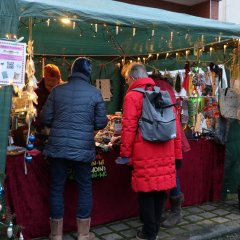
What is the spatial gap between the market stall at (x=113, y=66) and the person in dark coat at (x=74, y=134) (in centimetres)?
26

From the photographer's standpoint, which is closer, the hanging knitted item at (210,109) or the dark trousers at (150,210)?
the dark trousers at (150,210)

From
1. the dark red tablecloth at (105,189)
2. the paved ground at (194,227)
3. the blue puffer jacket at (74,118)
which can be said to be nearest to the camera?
the blue puffer jacket at (74,118)

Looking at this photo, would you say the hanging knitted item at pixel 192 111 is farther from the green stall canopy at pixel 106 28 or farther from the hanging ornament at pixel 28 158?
the hanging ornament at pixel 28 158

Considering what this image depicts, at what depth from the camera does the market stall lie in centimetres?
338

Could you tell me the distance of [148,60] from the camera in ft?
25.4

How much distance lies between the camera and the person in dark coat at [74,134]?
3.61 metres

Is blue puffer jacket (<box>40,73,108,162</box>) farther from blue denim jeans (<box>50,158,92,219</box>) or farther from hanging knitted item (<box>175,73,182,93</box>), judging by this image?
hanging knitted item (<box>175,73,182,93</box>)

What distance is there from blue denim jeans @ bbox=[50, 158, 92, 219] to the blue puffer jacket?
0.39 feet

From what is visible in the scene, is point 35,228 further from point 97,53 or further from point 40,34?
point 97,53

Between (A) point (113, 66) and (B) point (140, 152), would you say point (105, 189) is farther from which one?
(A) point (113, 66)

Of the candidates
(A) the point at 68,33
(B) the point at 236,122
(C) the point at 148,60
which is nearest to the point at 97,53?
(C) the point at 148,60

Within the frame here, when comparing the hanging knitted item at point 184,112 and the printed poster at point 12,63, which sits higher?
the printed poster at point 12,63

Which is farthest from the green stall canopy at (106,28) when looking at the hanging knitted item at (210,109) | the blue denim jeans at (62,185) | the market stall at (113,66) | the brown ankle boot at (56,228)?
the brown ankle boot at (56,228)

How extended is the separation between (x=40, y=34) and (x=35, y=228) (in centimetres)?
351
